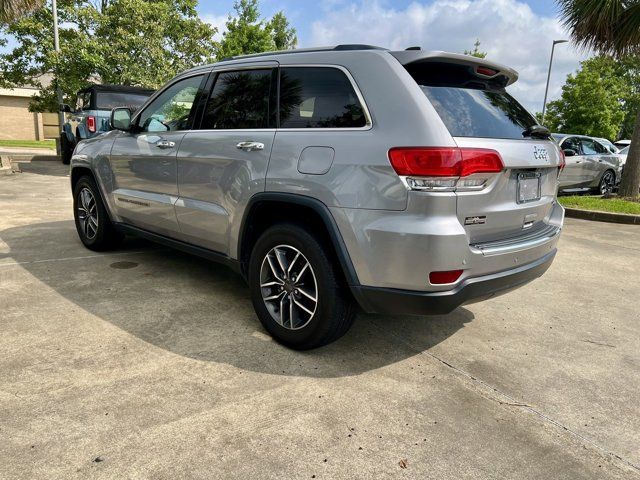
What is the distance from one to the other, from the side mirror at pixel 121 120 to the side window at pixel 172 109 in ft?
0.42

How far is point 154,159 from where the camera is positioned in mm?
4266

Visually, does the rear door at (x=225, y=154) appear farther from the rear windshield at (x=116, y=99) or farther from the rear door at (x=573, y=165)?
the rear windshield at (x=116, y=99)

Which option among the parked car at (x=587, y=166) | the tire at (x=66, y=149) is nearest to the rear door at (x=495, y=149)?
the parked car at (x=587, y=166)

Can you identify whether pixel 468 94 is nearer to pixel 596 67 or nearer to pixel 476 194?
pixel 476 194

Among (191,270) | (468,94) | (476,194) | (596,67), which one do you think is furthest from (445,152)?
(596,67)

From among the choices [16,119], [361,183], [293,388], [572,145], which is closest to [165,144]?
[361,183]

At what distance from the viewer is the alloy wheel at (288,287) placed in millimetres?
3119

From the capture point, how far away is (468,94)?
3049 millimetres

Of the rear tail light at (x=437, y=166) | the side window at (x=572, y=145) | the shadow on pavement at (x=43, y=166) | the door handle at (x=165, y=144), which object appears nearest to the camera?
the rear tail light at (x=437, y=166)

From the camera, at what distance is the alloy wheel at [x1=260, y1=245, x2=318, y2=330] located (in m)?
3.12

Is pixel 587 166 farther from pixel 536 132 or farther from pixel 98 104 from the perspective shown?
pixel 98 104

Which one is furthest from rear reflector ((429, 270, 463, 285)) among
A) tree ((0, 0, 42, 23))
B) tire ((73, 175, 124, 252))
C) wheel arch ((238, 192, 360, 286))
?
tree ((0, 0, 42, 23))

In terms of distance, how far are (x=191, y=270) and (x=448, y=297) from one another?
9.82 ft

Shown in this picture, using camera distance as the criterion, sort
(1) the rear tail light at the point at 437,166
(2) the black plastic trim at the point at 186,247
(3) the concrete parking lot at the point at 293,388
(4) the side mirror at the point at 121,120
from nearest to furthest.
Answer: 1. (3) the concrete parking lot at the point at 293,388
2. (1) the rear tail light at the point at 437,166
3. (2) the black plastic trim at the point at 186,247
4. (4) the side mirror at the point at 121,120
